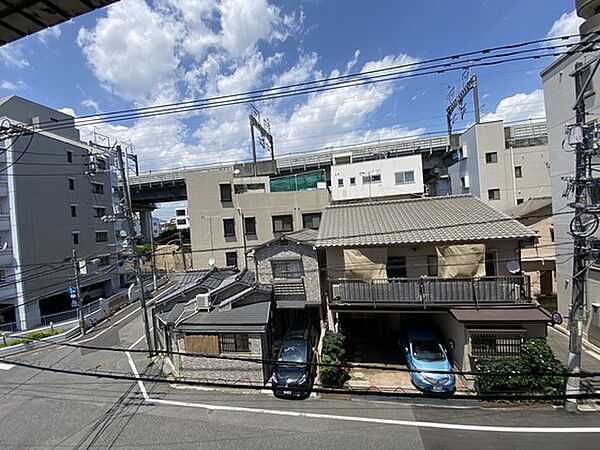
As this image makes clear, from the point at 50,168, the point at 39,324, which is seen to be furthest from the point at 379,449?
the point at 50,168

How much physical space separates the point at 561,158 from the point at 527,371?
10668mm

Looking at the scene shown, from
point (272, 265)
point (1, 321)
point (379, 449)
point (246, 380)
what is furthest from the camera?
point (1, 321)

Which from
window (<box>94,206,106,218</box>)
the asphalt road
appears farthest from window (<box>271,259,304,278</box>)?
window (<box>94,206,106,218</box>)

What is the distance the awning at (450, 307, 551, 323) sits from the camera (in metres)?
9.93

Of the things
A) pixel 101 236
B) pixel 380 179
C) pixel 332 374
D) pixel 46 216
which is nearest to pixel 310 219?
pixel 380 179

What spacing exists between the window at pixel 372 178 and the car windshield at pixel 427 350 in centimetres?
1817

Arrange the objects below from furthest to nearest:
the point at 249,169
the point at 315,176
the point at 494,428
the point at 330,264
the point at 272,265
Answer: the point at 249,169 → the point at 315,176 → the point at 272,265 → the point at 330,264 → the point at 494,428

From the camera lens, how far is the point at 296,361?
467 inches

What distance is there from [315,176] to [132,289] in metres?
18.2

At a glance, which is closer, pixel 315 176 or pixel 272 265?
pixel 272 265

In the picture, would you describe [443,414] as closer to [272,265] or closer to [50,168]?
[272,265]

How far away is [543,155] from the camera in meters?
26.5

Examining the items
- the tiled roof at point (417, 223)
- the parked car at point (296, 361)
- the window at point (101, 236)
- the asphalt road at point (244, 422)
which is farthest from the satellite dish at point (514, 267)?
the window at point (101, 236)

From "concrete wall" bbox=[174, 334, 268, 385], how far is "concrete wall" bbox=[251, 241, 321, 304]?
3829 mm
